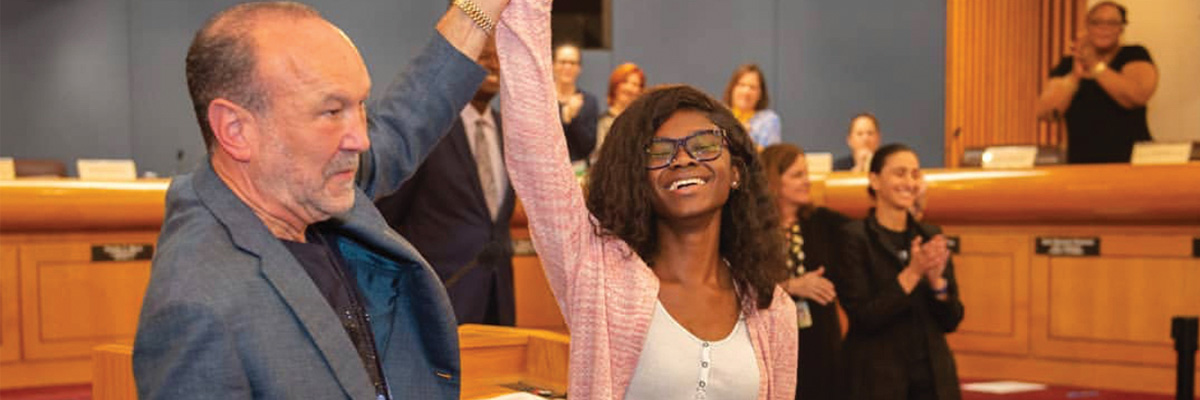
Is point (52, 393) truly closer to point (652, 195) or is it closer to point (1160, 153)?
point (652, 195)

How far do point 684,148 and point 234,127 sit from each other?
3.22ft

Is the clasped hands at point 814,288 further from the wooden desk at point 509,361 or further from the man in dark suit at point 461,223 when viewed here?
the wooden desk at point 509,361

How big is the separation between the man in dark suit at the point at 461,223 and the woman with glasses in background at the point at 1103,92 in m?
3.13

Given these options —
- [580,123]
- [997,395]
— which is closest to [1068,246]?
[997,395]

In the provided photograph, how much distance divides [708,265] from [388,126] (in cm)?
77

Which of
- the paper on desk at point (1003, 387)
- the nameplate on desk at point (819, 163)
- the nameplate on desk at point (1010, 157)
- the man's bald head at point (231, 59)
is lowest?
the paper on desk at point (1003, 387)

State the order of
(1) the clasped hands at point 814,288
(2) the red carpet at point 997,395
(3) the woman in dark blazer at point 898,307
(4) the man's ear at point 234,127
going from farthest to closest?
(2) the red carpet at point 997,395 → (1) the clasped hands at point 814,288 → (3) the woman in dark blazer at point 898,307 → (4) the man's ear at point 234,127

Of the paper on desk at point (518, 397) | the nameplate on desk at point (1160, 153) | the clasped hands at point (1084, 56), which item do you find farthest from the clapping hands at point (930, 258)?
the clasped hands at point (1084, 56)

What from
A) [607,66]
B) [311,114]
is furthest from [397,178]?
[607,66]

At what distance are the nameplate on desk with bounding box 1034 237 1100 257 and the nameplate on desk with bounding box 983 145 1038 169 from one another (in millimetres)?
361

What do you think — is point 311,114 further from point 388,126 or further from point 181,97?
point 181,97

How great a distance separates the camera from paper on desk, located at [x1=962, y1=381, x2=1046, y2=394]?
5.61m

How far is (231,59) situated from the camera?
1.13 meters

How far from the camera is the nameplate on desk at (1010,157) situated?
5.95 m
